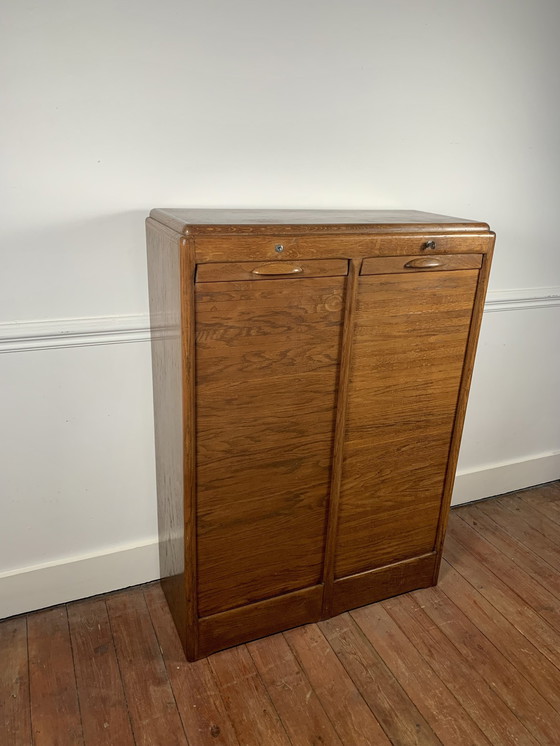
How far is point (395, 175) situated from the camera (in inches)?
77.6

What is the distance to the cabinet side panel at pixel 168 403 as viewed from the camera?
146 cm

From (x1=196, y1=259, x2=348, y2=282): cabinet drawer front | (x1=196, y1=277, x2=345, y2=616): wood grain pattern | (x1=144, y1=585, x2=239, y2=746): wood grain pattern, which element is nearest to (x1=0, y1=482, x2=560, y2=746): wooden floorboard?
(x1=144, y1=585, x2=239, y2=746): wood grain pattern

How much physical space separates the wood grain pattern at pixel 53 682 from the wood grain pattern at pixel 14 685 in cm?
2

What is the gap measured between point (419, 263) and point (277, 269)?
1.42ft

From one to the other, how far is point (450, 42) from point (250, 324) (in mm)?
1204

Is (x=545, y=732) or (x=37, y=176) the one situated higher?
(x=37, y=176)

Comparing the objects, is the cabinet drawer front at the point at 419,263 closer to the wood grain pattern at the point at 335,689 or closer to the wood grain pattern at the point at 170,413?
the wood grain pattern at the point at 170,413

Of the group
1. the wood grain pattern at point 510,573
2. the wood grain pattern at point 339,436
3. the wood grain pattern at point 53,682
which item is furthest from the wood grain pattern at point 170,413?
the wood grain pattern at point 510,573

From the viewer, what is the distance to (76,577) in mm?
1961

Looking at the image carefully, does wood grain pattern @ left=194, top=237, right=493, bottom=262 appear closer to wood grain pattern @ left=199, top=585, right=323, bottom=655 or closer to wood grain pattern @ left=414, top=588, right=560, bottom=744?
wood grain pattern @ left=199, top=585, right=323, bottom=655

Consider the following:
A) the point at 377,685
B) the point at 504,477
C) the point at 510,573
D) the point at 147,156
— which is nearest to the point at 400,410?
the point at 377,685

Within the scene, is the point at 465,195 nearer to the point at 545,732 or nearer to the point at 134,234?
the point at 134,234

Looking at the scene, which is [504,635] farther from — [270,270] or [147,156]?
[147,156]

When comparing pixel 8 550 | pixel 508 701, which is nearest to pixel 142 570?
pixel 8 550
